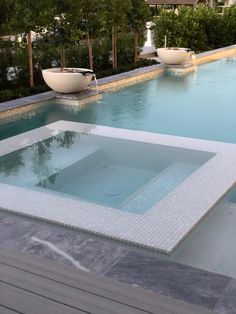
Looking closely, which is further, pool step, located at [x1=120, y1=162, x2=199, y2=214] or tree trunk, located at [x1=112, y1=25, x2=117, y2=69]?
tree trunk, located at [x1=112, y1=25, x2=117, y2=69]

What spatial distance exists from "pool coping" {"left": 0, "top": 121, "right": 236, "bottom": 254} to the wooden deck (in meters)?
1.13

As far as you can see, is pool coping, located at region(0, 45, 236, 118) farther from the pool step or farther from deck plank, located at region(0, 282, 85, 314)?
deck plank, located at region(0, 282, 85, 314)

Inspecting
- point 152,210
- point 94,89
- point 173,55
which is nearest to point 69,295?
point 152,210

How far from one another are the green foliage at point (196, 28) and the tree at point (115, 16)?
16.1 ft

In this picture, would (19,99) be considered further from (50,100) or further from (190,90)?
(190,90)

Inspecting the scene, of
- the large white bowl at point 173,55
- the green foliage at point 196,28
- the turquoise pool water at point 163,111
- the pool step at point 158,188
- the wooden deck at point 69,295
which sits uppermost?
the green foliage at point 196,28

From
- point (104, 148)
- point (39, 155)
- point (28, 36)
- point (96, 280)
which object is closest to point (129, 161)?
point (104, 148)

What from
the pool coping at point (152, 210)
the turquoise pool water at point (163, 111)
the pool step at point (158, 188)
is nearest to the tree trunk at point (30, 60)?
the turquoise pool water at point (163, 111)

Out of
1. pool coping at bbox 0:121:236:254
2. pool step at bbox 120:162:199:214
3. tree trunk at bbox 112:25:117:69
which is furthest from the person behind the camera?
tree trunk at bbox 112:25:117:69

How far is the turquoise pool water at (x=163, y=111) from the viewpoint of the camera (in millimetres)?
8297

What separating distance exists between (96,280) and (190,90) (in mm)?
9384

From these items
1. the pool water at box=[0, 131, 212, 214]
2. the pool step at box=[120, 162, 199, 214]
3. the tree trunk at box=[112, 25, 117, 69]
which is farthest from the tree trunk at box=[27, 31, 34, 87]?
the pool step at box=[120, 162, 199, 214]

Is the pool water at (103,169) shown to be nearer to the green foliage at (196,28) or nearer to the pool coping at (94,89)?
the pool coping at (94,89)

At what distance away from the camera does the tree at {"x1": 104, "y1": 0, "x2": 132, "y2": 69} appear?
12539 mm
